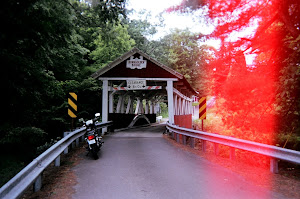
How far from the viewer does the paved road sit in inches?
176

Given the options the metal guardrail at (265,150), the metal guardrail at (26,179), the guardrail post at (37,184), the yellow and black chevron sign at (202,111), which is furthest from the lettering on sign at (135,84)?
the guardrail post at (37,184)

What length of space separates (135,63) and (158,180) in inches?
460

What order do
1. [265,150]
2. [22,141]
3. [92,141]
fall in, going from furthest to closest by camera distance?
[22,141] → [92,141] → [265,150]

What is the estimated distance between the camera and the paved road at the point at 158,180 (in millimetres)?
4477

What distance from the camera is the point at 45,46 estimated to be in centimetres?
620

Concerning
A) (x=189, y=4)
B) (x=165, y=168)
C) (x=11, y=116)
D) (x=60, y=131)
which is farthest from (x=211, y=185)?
(x=60, y=131)

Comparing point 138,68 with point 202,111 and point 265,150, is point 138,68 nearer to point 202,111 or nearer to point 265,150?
point 202,111

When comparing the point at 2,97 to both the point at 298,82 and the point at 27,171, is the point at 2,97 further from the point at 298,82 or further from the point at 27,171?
the point at 298,82

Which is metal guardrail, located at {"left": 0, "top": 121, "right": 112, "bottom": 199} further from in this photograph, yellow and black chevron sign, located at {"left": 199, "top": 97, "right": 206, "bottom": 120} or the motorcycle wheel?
yellow and black chevron sign, located at {"left": 199, "top": 97, "right": 206, "bottom": 120}

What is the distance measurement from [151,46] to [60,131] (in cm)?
2073

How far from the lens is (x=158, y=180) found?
536 cm

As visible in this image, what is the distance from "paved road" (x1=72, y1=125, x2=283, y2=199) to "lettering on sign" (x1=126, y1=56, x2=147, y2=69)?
9045mm

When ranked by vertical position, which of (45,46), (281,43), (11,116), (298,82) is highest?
(281,43)

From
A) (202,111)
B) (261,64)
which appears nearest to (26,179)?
(202,111)
